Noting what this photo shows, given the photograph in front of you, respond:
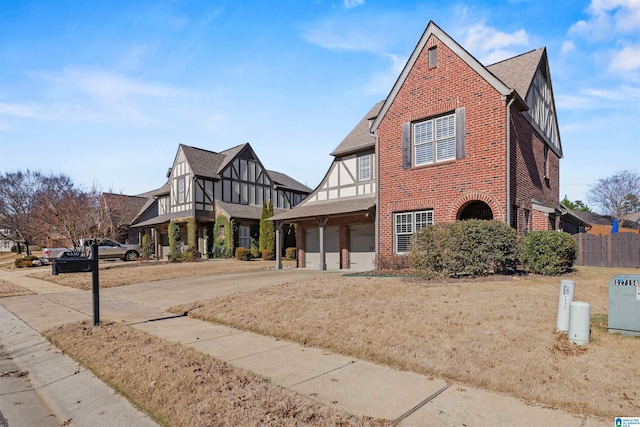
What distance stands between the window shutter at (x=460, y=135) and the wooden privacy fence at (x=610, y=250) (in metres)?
6.65

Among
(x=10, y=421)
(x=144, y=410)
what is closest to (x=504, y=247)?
(x=144, y=410)

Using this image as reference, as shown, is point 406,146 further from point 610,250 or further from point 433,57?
point 610,250

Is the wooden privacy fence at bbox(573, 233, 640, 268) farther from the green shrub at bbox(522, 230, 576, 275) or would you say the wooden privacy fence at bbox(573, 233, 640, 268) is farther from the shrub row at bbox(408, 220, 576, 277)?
the shrub row at bbox(408, 220, 576, 277)

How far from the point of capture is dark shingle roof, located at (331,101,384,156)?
1839 cm

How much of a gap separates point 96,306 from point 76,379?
3013 millimetres

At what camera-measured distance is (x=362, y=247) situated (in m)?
18.4

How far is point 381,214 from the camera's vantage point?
1614 centimetres

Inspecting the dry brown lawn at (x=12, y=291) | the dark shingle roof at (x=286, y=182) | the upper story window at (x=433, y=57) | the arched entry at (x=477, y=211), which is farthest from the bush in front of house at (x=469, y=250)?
the dark shingle roof at (x=286, y=182)

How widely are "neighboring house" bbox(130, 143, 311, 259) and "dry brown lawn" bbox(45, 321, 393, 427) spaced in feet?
79.6

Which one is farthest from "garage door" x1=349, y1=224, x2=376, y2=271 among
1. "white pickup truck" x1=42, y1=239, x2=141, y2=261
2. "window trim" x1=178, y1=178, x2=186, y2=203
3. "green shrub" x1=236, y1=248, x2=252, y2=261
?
"white pickup truck" x1=42, y1=239, x2=141, y2=261

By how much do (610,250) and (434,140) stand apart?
8.91m

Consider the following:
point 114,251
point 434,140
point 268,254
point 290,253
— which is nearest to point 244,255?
point 268,254

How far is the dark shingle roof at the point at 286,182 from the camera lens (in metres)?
38.2

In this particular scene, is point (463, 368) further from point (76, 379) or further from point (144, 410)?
point (76, 379)
